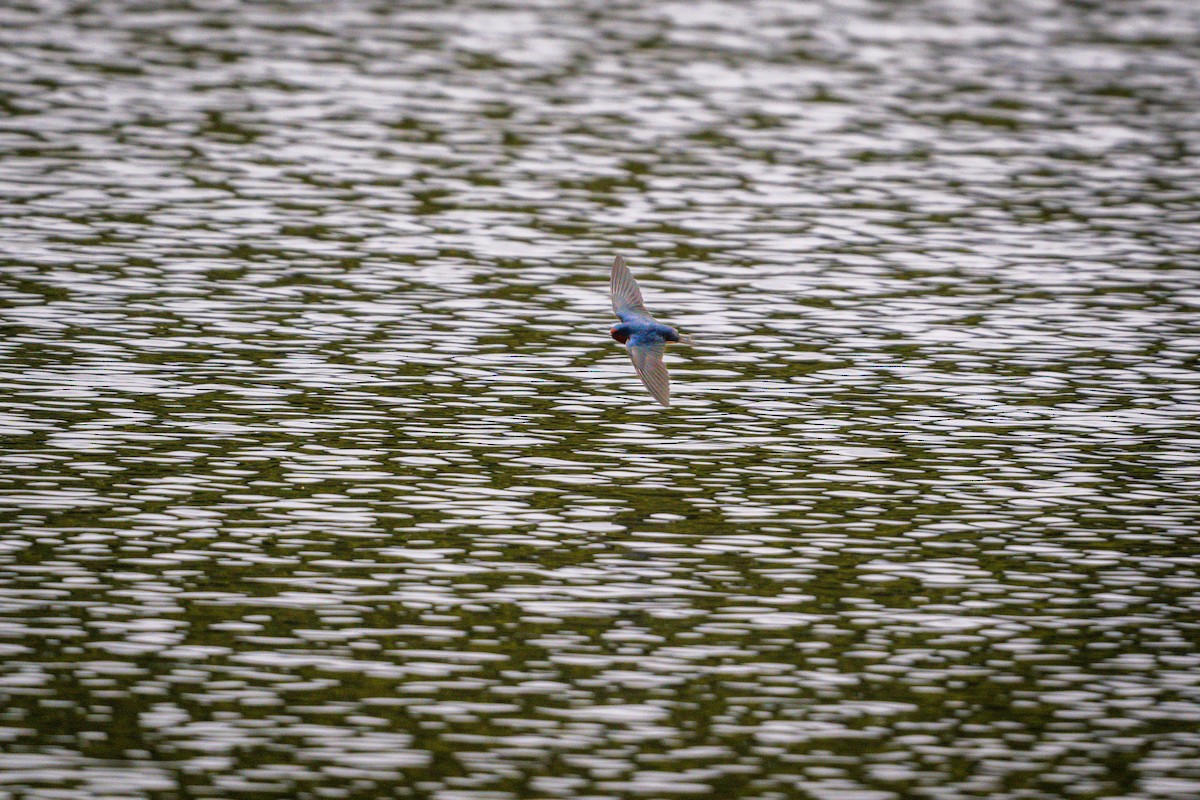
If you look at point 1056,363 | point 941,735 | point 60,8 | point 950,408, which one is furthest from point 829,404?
point 60,8

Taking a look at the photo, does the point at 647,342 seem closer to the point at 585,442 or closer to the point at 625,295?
the point at 625,295

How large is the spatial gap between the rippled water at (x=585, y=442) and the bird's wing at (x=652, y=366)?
0.83 m

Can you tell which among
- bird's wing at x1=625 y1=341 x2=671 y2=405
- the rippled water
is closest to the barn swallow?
bird's wing at x1=625 y1=341 x2=671 y2=405

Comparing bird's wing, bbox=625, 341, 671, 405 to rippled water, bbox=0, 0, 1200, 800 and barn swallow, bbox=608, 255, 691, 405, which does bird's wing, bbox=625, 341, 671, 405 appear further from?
rippled water, bbox=0, 0, 1200, 800

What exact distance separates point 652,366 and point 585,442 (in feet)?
4.92

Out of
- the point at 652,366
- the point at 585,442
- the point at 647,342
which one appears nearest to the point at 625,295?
the point at 647,342

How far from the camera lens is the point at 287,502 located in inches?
669

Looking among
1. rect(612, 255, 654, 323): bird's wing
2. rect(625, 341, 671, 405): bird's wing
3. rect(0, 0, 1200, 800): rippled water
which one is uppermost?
rect(612, 255, 654, 323): bird's wing

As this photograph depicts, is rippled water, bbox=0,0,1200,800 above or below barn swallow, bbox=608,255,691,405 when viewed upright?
below

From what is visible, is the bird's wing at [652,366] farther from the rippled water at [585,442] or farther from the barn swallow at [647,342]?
the rippled water at [585,442]

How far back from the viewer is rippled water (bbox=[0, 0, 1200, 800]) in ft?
42.6

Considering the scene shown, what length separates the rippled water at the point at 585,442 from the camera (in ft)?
42.6

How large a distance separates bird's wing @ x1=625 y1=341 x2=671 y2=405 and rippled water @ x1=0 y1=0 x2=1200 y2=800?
2.71 feet

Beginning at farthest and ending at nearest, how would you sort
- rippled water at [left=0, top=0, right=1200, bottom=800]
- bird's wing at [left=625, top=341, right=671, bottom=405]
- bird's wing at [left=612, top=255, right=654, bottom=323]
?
bird's wing at [left=612, top=255, right=654, bottom=323] → bird's wing at [left=625, top=341, right=671, bottom=405] → rippled water at [left=0, top=0, right=1200, bottom=800]
